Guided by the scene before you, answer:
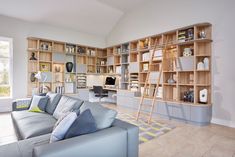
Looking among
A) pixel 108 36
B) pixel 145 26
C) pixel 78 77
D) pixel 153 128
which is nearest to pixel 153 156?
pixel 153 128

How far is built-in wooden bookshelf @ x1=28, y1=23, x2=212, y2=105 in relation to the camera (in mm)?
4020

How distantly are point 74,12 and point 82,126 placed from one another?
17.2ft

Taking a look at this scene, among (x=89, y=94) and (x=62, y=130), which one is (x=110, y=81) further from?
(x=62, y=130)

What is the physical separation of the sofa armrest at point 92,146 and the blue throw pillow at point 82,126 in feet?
0.26

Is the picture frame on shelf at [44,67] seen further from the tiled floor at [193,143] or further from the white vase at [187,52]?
the white vase at [187,52]

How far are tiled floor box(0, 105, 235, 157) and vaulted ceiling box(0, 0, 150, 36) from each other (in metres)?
3.58

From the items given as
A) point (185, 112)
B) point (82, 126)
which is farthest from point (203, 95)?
point (82, 126)

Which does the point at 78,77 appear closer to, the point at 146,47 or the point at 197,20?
the point at 146,47

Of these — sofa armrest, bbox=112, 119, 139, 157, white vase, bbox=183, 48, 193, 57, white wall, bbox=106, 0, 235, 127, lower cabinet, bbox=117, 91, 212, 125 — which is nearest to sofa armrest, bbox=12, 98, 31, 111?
sofa armrest, bbox=112, 119, 139, 157

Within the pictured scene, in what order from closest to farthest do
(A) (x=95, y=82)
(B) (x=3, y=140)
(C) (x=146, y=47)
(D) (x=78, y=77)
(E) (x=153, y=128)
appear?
(B) (x=3, y=140) < (E) (x=153, y=128) < (C) (x=146, y=47) < (D) (x=78, y=77) < (A) (x=95, y=82)

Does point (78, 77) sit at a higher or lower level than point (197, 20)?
lower

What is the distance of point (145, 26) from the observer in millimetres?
5707

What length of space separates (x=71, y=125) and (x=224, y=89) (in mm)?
3838

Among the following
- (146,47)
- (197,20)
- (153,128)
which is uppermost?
(197,20)
